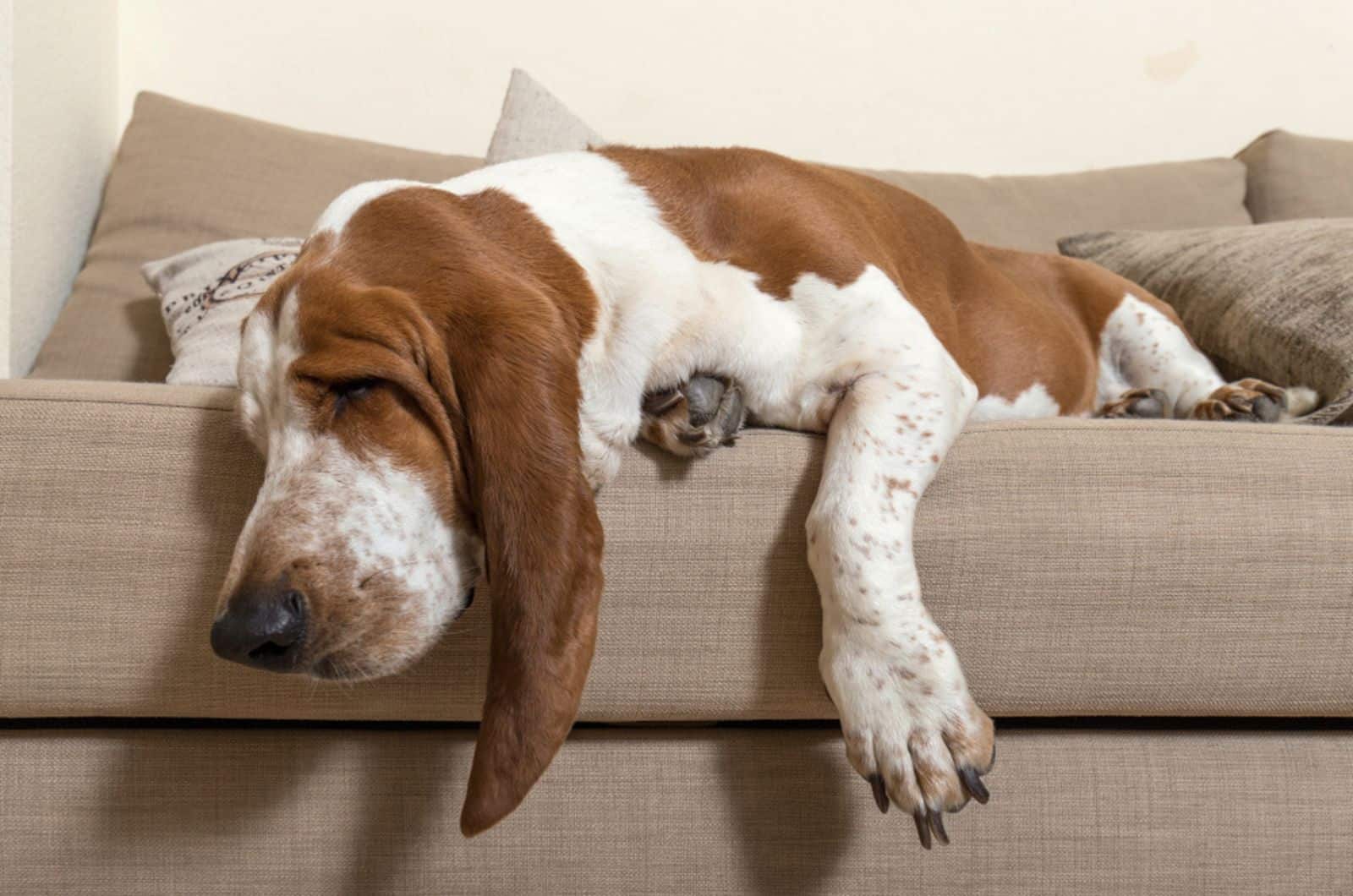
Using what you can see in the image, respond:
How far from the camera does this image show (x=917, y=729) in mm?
1208

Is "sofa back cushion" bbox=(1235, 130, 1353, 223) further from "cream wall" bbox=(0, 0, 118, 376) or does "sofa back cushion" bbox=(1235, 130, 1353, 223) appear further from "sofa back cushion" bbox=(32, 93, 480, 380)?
"cream wall" bbox=(0, 0, 118, 376)

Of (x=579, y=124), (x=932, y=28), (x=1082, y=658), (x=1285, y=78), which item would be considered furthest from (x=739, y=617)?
(x=1285, y=78)

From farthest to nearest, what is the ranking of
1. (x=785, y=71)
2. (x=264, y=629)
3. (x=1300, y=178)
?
(x=785, y=71) → (x=1300, y=178) → (x=264, y=629)

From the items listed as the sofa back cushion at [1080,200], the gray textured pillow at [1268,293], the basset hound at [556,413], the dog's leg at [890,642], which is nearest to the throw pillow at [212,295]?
the basset hound at [556,413]

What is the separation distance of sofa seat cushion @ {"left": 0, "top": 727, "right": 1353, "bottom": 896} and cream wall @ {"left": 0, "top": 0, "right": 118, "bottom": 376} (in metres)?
1.20

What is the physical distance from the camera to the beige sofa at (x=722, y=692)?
4.23ft

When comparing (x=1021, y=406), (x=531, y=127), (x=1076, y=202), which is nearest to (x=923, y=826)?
(x=1021, y=406)

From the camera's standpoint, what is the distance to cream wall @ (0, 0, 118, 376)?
6.86 feet

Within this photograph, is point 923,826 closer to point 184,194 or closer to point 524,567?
point 524,567

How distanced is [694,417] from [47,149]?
1.77 metres

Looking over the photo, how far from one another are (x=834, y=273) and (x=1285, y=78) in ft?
9.14

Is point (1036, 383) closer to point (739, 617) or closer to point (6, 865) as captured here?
point (739, 617)

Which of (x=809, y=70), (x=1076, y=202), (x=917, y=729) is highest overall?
(x=809, y=70)

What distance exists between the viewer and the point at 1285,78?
11.5 ft
